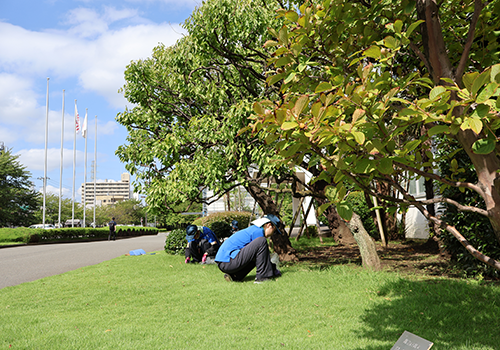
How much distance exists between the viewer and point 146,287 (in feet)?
20.4

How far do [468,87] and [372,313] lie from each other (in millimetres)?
3249

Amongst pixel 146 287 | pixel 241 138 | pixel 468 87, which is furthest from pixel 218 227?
pixel 468 87

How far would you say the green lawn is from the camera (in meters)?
3.49

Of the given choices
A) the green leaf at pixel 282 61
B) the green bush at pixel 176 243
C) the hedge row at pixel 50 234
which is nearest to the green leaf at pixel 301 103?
the green leaf at pixel 282 61

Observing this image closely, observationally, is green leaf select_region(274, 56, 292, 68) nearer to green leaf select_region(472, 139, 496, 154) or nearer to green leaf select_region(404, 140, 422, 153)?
green leaf select_region(404, 140, 422, 153)

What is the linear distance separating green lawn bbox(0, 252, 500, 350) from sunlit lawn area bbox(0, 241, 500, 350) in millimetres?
12

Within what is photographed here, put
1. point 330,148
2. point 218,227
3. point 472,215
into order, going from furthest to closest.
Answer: point 218,227 < point 472,215 < point 330,148

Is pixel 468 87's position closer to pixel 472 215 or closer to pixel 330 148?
pixel 330 148

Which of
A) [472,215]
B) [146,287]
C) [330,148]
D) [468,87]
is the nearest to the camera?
[468,87]

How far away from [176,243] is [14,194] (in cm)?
3496

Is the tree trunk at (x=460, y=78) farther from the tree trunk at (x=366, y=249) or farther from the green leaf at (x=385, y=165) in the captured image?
the tree trunk at (x=366, y=249)

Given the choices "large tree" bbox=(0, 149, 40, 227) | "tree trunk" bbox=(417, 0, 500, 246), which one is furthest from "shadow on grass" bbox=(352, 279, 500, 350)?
"large tree" bbox=(0, 149, 40, 227)

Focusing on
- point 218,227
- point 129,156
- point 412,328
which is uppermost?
point 129,156

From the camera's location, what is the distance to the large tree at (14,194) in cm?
3692
